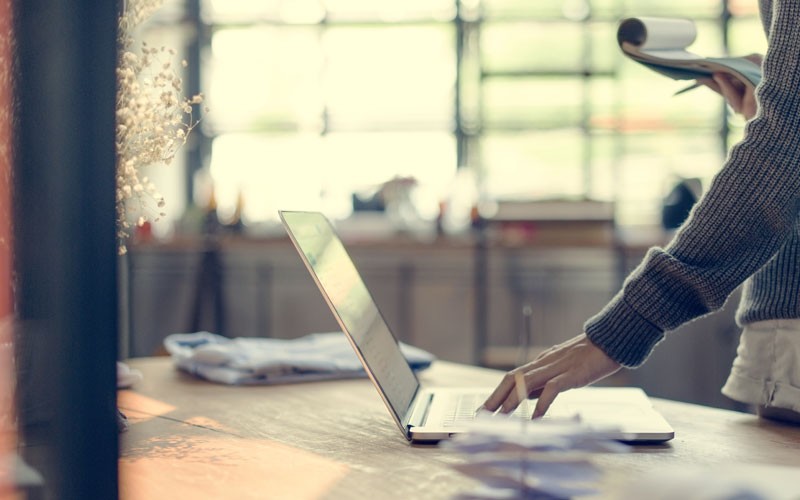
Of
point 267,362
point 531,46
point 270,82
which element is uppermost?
point 531,46

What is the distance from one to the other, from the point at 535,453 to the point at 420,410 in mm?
529

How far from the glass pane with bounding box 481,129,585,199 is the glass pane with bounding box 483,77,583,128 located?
6cm

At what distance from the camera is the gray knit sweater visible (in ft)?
3.13

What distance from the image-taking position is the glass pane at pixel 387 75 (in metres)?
4.60

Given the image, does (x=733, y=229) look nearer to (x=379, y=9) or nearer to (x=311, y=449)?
(x=311, y=449)

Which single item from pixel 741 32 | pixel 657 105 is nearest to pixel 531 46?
pixel 657 105

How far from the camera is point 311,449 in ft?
3.04

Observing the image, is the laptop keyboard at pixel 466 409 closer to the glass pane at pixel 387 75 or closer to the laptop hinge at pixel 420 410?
the laptop hinge at pixel 420 410

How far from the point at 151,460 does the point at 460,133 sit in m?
3.77

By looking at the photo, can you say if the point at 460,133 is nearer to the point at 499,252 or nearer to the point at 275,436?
the point at 499,252

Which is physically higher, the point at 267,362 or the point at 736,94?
the point at 736,94

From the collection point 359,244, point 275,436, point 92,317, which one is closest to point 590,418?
point 275,436

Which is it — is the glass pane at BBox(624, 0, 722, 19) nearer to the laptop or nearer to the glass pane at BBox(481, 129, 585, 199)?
the glass pane at BBox(481, 129, 585, 199)

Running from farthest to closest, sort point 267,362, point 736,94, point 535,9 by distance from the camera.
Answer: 1. point 535,9
2. point 267,362
3. point 736,94
